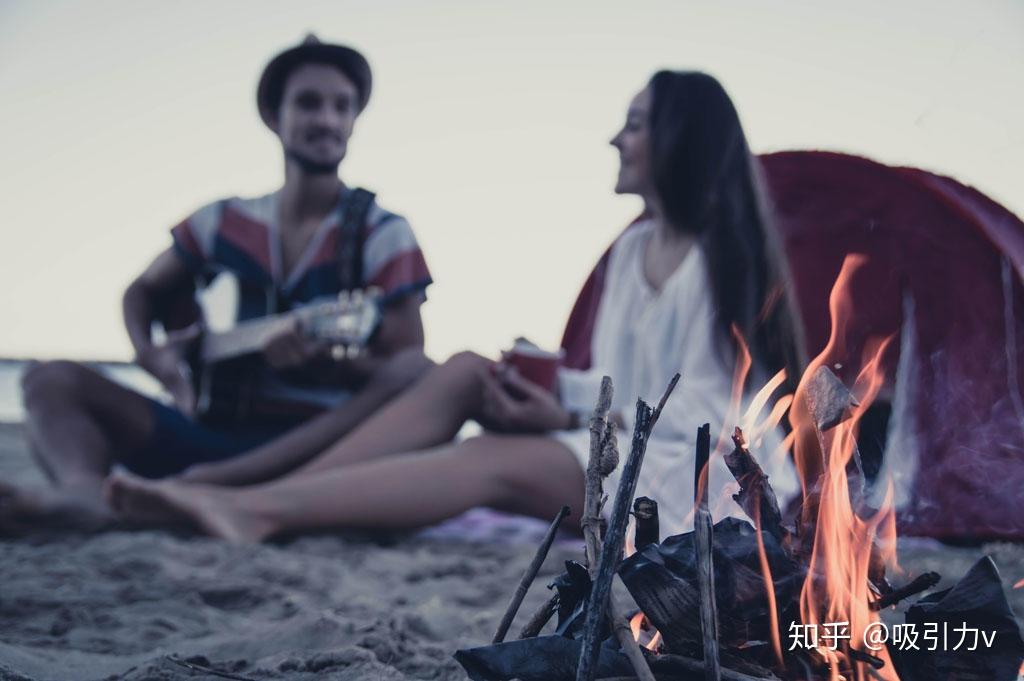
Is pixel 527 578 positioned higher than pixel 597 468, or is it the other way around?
pixel 597 468

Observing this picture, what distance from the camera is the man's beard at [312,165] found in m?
3.49

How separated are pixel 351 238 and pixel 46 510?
5.00 feet

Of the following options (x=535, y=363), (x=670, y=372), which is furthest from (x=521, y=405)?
(x=670, y=372)

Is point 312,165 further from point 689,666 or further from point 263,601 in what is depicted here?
point 689,666

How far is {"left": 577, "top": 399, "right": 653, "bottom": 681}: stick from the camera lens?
0.77 metres

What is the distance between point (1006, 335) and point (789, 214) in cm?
104

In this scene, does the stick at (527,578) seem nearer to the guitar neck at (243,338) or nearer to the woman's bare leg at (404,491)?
the woman's bare leg at (404,491)

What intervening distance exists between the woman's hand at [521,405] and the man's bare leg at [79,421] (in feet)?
4.48

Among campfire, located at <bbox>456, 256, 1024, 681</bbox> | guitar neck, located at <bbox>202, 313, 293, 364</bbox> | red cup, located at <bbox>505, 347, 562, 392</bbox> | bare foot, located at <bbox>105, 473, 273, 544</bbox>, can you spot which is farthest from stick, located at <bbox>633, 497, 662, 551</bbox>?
guitar neck, located at <bbox>202, 313, 293, 364</bbox>

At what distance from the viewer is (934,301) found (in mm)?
2539

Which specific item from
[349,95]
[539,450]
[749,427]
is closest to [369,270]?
[349,95]

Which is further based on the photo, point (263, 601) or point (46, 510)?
point (46, 510)

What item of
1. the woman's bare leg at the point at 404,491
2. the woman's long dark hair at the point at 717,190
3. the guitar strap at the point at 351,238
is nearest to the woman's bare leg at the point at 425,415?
the woman's bare leg at the point at 404,491

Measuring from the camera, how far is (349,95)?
3.52m
